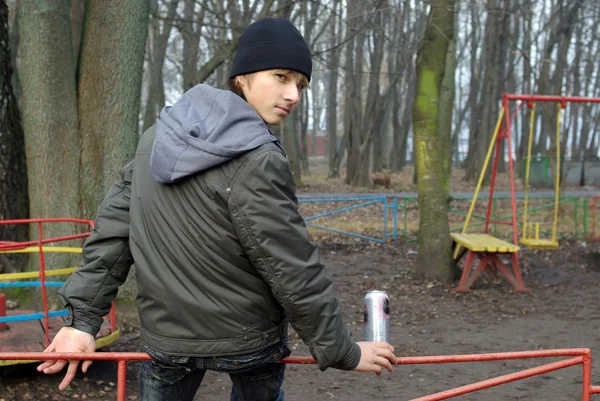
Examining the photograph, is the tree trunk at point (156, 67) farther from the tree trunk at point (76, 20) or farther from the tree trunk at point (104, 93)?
the tree trunk at point (104, 93)

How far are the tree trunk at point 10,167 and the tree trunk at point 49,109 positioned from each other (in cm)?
52

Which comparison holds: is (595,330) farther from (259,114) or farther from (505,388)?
(259,114)

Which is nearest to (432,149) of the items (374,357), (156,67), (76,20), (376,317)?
(76,20)

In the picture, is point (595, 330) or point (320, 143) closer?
point (595, 330)

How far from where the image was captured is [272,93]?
236 cm

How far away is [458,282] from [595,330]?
2747mm

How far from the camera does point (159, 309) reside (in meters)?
2.27

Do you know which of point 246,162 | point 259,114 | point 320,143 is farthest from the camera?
point 320,143

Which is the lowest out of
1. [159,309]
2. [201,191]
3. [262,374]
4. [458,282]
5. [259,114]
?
[458,282]

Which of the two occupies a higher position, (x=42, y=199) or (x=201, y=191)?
(x=201, y=191)

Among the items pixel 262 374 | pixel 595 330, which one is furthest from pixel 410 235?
pixel 262 374

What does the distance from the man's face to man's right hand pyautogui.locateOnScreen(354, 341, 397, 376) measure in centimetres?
77

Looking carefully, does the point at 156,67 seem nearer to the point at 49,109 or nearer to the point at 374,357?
the point at 49,109

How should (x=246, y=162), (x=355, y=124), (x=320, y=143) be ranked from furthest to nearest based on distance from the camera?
(x=320, y=143) → (x=355, y=124) → (x=246, y=162)
